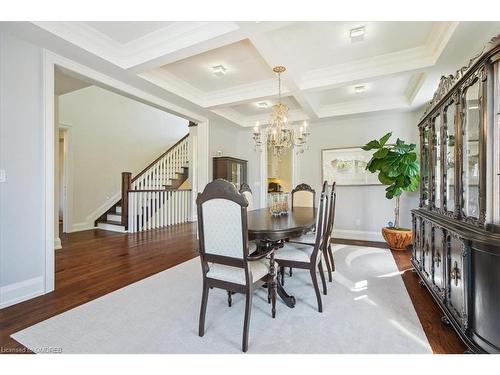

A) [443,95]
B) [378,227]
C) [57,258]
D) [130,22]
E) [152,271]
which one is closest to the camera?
[443,95]

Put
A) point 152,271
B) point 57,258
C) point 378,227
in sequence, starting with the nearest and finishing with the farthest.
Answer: point 152,271, point 57,258, point 378,227

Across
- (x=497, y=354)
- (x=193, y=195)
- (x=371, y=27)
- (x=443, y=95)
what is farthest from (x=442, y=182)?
(x=193, y=195)

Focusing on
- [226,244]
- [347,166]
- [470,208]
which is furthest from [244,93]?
[470,208]

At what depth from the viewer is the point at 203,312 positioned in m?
1.80

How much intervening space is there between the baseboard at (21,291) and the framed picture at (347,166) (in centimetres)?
498

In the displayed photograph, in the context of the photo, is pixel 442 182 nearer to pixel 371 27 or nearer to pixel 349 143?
pixel 371 27

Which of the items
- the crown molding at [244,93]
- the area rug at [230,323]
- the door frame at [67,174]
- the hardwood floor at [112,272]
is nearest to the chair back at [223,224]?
the area rug at [230,323]

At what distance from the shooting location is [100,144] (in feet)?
20.7

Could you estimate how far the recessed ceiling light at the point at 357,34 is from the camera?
8.39 feet

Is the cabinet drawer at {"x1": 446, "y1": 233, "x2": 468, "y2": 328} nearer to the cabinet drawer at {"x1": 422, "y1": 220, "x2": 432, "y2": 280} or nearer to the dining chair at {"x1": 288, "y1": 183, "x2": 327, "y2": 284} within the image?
the cabinet drawer at {"x1": 422, "y1": 220, "x2": 432, "y2": 280}

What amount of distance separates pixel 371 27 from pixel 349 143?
9.94ft

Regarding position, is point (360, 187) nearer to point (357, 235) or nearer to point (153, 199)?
point (357, 235)

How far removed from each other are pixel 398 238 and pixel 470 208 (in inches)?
101

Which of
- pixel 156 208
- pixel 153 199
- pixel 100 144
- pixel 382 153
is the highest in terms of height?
pixel 100 144
